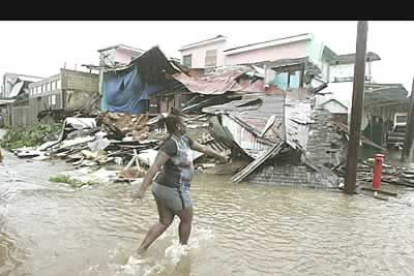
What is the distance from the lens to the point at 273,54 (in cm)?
2202

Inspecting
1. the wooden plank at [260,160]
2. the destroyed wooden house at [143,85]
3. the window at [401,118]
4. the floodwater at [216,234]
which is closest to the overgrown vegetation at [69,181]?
the floodwater at [216,234]

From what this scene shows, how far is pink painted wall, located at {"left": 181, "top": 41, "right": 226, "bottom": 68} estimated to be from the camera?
82.1 feet

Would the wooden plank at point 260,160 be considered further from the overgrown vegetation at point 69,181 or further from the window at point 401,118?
the window at point 401,118

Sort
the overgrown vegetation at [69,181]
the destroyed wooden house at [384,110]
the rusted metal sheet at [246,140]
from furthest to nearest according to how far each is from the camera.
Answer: the destroyed wooden house at [384,110] < the rusted metal sheet at [246,140] < the overgrown vegetation at [69,181]

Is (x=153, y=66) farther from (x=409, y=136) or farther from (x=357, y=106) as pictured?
(x=409, y=136)

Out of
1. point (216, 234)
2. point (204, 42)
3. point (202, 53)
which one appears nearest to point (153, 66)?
point (204, 42)

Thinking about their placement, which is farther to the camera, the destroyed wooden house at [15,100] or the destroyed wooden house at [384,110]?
the destroyed wooden house at [15,100]

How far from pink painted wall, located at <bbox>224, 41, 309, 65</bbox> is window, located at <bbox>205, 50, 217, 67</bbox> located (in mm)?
988

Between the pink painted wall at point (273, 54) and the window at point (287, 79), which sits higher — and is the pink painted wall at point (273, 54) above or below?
above

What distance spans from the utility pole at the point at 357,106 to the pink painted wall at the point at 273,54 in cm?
1289

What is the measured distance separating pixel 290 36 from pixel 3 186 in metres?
17.7

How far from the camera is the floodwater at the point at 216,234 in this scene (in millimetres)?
4086

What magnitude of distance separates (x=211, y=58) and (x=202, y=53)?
104cm
